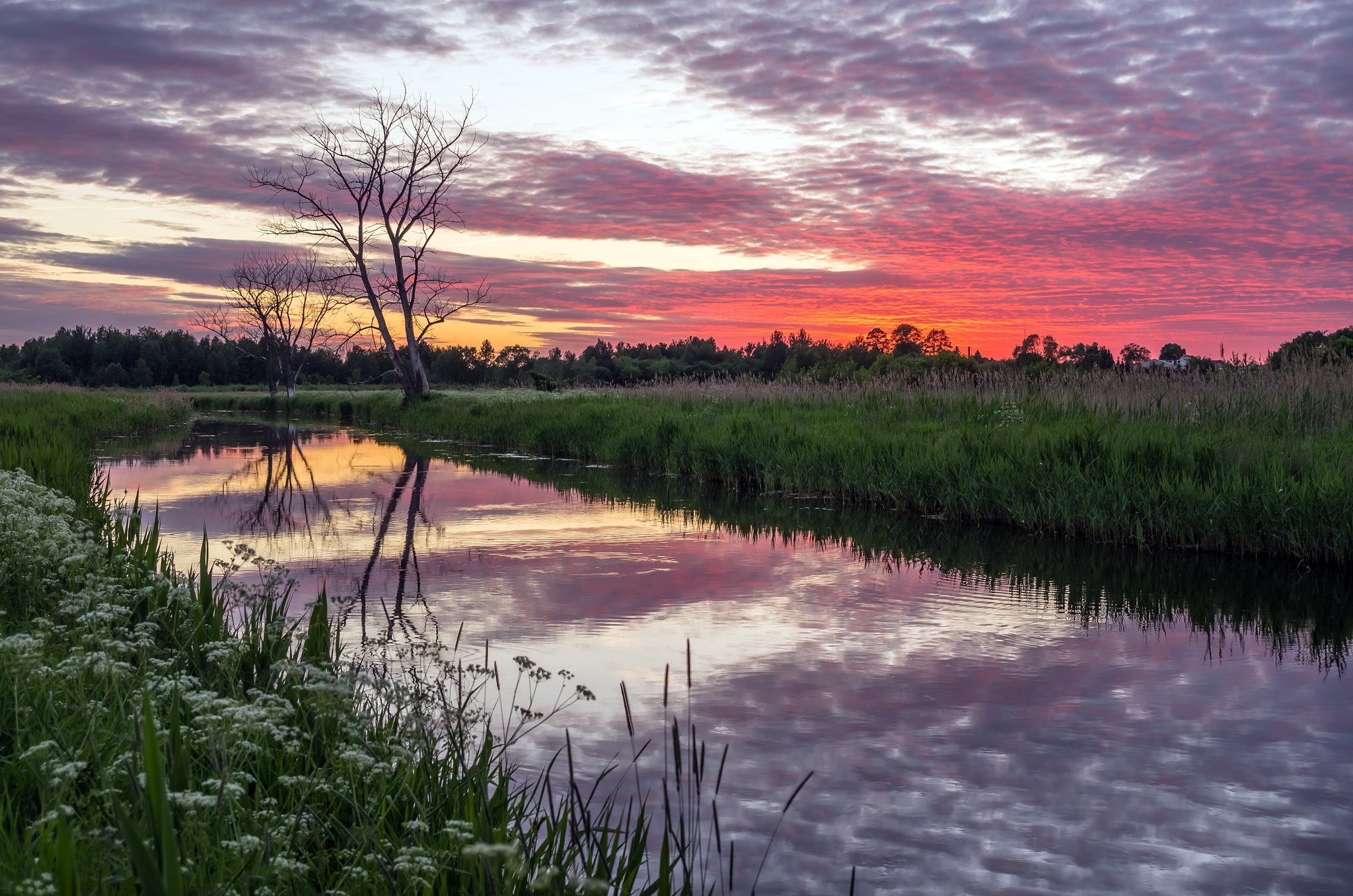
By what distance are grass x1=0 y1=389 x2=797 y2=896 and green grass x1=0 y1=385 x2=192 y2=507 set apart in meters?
4.65

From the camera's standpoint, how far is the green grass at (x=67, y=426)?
10273 millimetres

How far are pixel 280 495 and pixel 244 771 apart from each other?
12.7 m

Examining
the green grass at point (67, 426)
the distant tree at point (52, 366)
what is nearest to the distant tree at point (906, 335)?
the green grass at point (67, 426)

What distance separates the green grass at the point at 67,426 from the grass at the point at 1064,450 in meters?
8.98

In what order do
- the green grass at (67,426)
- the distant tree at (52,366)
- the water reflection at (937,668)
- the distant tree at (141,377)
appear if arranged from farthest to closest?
1. the distant tree at (141,377)
2. the distant tree at (52,366)
3. the green grass at (67,426)
4. the water reflection at (937,668)

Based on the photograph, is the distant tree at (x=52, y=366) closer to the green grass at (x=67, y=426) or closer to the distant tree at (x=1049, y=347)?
the green grass at (x=67, y=426)

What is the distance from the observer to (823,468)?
45.2 feet

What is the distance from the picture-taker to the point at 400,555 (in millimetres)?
9547

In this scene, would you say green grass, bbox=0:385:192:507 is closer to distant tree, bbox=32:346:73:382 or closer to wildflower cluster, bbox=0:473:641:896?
wildflower cluster, bbox=0:473:641:896

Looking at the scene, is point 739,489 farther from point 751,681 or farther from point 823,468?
point 751,681

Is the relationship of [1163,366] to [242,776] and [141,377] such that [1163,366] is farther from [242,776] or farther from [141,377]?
[141,377]

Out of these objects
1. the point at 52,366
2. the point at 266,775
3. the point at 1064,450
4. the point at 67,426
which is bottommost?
the point at 266,775

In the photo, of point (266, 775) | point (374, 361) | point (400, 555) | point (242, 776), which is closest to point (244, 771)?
point (266, 775)

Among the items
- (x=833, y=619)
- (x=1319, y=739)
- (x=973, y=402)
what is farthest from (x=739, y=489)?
(x=1319, y=739)
